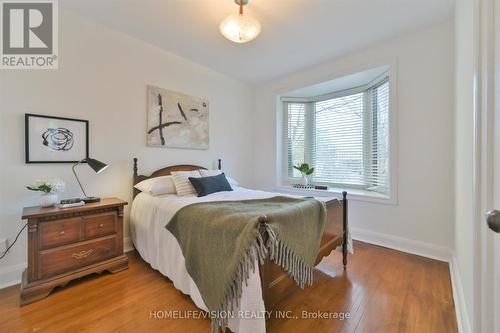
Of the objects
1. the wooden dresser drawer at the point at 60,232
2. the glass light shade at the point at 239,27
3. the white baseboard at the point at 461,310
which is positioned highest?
the glass light shade at the point at 239,27

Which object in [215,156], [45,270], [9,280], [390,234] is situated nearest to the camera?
[45,270]

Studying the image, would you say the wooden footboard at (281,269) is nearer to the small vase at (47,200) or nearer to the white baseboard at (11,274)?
the small vase at (47,200)

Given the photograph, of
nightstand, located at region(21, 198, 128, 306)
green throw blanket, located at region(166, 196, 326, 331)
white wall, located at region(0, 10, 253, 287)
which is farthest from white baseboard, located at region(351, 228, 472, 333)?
nightstand, located at region(21, 198, 128, 306)

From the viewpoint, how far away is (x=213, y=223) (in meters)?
1.50

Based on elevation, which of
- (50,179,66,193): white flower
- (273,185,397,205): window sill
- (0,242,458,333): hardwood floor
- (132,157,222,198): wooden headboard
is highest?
(132,157,222,198): wooden headboard

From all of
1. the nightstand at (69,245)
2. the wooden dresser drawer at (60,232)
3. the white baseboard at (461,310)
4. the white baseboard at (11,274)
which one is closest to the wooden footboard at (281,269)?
the white baseboard at (461,310)

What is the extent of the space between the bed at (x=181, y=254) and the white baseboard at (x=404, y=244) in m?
0.89

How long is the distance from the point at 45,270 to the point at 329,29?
360 centimetres

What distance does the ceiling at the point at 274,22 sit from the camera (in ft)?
6.90

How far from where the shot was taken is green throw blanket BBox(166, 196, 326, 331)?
1.24m

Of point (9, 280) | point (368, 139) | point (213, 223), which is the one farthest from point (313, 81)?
point (9, 280)

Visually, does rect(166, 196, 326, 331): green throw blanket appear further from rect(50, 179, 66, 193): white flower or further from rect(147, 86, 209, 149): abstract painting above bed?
rect(147, 86, 209, 149): abstract painting above bed

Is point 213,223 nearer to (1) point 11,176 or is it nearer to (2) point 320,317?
(2) point 320,317

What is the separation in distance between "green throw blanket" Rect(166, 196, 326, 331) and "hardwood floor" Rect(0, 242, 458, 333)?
317 millimetres
